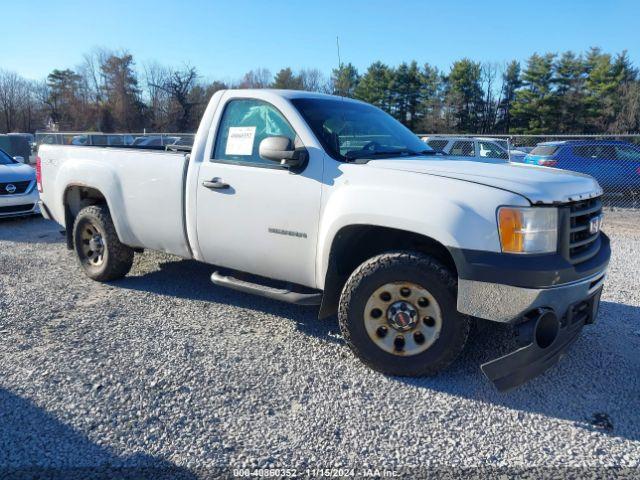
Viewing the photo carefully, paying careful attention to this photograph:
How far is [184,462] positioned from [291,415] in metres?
0.69

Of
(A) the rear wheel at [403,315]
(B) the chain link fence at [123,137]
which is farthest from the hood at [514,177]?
(B) the chain link fence at [123,137]

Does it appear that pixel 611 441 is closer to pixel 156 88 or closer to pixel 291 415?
pixel 291 415

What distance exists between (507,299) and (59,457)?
2.59 metres

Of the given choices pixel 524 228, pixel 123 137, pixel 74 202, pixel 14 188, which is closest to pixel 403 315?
pixel 524 228

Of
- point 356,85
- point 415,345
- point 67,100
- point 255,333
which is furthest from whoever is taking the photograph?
point 67,100

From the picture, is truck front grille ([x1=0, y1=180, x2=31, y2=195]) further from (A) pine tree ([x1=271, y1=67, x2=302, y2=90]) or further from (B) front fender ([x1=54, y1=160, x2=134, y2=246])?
(A) pine tree ([x1=271, y1=67, x2=302, y2=90])

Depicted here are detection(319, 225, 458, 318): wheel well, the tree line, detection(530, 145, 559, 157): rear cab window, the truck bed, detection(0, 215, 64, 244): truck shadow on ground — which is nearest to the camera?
detection(319, 225, 458, 318): wheel well

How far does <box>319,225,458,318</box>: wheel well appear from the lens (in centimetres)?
356

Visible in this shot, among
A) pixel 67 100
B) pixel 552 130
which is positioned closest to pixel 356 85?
pixel 552 130

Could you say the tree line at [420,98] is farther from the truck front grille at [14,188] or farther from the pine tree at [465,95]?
the truck front grille at [14,188]

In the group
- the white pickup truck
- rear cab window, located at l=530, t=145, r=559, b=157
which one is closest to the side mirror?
the white pickup truck

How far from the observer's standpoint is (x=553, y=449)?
9.19ft

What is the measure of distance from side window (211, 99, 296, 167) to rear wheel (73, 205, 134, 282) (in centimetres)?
172

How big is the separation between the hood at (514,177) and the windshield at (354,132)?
0.34 metres
